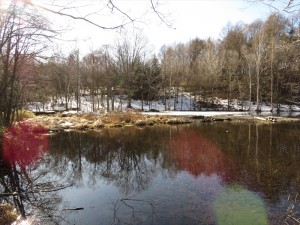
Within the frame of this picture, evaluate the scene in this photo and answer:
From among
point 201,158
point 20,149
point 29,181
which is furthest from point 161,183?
point 20,149

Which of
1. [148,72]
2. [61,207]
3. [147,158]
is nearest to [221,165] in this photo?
[147,158]

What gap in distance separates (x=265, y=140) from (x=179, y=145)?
5.35 metres

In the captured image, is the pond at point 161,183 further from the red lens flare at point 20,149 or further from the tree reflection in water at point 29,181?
the red lens flare at point 20,149

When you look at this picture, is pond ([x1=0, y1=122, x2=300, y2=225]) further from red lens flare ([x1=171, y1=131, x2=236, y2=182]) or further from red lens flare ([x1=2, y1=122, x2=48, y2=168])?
red lens flare ([x1=2, y1=122, x2=48, y2=168])

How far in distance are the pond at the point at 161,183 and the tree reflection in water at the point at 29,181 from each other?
3 cm

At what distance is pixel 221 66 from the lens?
51781 mm

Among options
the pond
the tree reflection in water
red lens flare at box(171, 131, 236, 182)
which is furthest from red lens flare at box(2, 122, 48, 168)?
red lens flare at box(171, 131, 236, 182)

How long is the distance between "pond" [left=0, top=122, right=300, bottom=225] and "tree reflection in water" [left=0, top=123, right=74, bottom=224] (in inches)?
1.2

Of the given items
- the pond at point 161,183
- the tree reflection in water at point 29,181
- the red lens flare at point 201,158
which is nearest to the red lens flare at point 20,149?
the tree reflection in water at point 29,181

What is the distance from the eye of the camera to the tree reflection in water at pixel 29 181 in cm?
740

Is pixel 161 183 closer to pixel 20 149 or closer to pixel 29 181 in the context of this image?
pixel 29 181

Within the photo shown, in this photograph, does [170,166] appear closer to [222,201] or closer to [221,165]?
[221,165]

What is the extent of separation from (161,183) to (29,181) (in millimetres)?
4297

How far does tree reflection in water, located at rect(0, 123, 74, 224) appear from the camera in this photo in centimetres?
740
